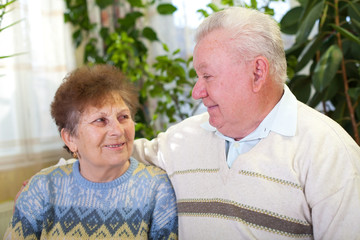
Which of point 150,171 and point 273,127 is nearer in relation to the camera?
point 273,127

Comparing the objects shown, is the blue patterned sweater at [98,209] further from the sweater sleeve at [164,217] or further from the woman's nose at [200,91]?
the woman's nose at [200,91]

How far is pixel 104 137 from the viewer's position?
4.95 feet

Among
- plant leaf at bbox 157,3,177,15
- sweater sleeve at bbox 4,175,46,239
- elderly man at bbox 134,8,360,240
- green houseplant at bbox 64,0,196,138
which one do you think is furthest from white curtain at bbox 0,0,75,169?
elderly man at bbox 134,8,360,240

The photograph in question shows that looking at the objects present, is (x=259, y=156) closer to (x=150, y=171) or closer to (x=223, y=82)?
(x=223, y=82)

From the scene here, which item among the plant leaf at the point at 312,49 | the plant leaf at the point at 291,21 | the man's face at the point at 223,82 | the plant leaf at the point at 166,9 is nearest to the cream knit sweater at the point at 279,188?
the man's face at the point at 223,82

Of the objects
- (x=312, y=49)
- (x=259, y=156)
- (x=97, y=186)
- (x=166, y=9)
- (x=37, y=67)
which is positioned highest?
(x=166, y=9)

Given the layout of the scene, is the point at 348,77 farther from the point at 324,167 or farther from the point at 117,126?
the point at 117,126

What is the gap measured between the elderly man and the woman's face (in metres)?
0.30

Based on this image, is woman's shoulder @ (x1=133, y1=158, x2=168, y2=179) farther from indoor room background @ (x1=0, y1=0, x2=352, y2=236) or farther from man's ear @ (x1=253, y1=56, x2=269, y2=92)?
indoor room background @ (x1=0, y1=0, x2=352, y2=236)

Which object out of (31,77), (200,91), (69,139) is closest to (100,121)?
(69,139)

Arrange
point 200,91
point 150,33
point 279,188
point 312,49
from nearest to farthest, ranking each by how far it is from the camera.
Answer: point 279,188 < point 200,91 < point 312,49 < point 150,33

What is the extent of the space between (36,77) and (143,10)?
3.40 feet

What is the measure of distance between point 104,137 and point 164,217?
1.32 ft

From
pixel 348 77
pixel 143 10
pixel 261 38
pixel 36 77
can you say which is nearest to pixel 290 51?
pixel 348 77
